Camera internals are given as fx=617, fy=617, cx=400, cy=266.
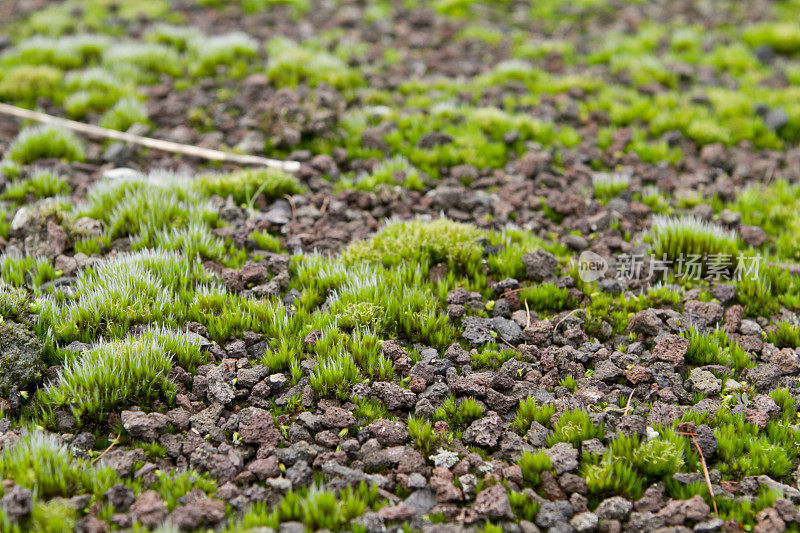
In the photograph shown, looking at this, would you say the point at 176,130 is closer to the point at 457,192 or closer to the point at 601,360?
the point at 457,192

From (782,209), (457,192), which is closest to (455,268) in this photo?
(457,192)

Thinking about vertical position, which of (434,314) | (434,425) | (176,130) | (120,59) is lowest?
(434,425)

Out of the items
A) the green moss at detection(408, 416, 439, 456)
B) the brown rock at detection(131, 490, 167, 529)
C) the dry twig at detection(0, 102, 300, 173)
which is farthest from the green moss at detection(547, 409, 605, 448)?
the dry twig at detection(0, 102, 300, 173)

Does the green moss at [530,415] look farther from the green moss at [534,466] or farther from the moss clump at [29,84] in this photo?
the moss clump at [29,84]

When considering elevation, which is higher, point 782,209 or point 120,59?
point 120,59

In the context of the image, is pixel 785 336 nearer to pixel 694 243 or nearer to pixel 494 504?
pixel 694 243

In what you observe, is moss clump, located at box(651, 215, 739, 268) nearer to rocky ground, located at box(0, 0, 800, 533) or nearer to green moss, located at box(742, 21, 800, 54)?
rocky ground, located at box(0, 0, 800, 533)

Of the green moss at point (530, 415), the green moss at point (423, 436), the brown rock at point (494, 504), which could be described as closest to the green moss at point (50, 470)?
the green moss at point (423, 436)
